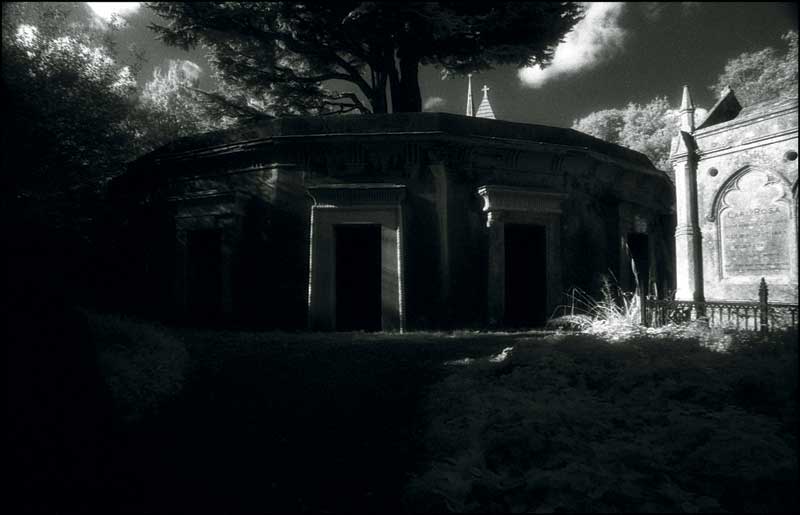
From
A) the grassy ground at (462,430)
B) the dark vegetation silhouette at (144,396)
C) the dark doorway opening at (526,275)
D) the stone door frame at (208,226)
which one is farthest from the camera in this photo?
the dark doorway opening at (526,275)

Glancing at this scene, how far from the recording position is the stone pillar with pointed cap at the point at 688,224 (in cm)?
869

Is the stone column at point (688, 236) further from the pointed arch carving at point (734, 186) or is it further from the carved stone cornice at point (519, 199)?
the carved stone cornice at point (519, 199)

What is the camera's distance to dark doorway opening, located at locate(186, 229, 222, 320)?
31.6 ft

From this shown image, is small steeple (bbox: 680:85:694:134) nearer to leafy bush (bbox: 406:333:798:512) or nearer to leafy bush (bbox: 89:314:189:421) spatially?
leafy bush (bbox: 406:333:798:512)

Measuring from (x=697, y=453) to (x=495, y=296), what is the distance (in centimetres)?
624

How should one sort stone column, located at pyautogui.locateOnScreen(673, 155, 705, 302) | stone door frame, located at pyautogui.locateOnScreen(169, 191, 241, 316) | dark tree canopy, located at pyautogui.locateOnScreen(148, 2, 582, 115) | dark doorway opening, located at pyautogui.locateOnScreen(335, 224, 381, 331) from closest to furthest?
stone column, located at pyautogui.locateOnScreen(673, 155, 705, 302)
stone door frame, located at pyautogui.locateOnScreen(169, 191, 241, 316)
dark doorway opening, located at pyautogui.locateOnScreen(335, 224, 381, 331)
dark tree canopy, located at pyautogui.locateOnScreen(148, 2, 582, 115)

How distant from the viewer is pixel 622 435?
2973 mm

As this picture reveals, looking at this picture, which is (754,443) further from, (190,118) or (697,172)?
(190,118)

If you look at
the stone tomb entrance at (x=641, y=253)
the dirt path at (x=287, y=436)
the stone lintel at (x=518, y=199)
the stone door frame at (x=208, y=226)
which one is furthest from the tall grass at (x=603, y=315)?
the stone door frame at (x=208, y=226)

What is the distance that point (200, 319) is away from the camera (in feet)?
31.0

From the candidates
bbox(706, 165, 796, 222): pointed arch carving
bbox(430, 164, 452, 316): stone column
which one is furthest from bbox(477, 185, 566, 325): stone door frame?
bbox(706, 165, 796, 222): pointed arch carving

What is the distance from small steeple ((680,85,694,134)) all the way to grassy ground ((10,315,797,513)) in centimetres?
630

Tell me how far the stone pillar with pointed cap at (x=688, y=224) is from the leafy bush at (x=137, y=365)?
8994 mm

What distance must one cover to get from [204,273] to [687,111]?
1109 cm
